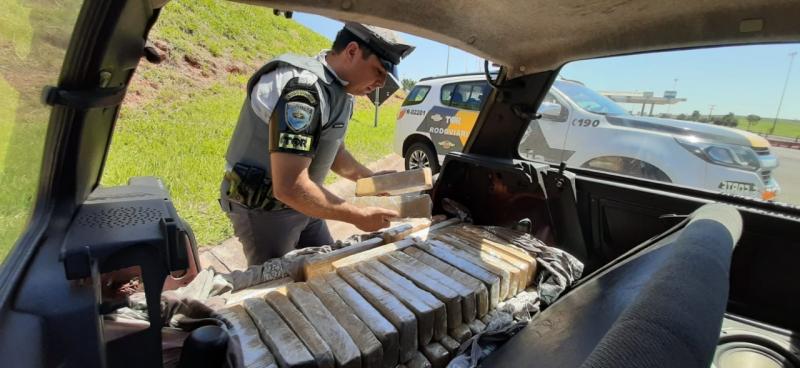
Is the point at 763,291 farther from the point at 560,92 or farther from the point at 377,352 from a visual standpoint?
the point at 560,92

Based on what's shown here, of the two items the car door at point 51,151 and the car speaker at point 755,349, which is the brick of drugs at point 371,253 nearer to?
the car door at point 51,151

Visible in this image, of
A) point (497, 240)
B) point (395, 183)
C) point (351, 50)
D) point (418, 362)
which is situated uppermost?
point (351, 50)

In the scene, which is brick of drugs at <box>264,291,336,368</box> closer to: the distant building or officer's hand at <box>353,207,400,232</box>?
officer's hand at <box>353,207,400,232</box>

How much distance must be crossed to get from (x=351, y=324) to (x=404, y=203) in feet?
3.05

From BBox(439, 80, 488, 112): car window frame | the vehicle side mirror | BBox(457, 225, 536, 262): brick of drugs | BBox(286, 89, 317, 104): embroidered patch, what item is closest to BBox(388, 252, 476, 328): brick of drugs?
BBox(457, 225, 536, 262): brick of drugs

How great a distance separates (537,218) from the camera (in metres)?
2.35

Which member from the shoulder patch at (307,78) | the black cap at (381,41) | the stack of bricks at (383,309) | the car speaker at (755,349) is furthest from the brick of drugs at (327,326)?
the car speaker at (755,349)

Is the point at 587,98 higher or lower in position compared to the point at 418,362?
higher

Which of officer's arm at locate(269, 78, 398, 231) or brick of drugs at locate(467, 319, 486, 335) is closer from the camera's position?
brick of drugs at locate(467, 319, 486, 335)

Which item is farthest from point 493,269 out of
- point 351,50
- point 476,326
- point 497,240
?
point 351,50

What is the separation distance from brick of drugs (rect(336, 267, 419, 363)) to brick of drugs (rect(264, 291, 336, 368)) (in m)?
0.25

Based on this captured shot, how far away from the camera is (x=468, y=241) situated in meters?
2.10

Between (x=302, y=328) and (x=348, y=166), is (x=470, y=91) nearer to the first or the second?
(x=348, y=166)

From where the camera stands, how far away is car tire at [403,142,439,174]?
713 cm
